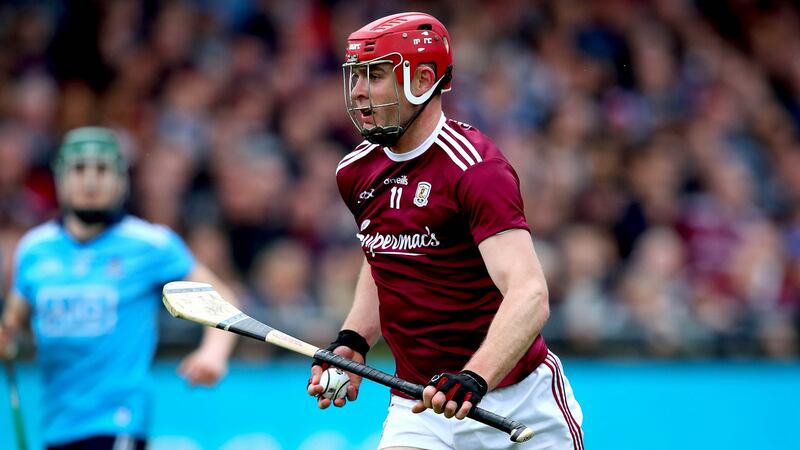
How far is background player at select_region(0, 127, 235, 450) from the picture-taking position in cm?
568

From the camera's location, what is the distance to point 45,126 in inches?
412

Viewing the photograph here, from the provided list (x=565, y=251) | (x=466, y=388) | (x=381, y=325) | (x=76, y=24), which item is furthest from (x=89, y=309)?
(x=76, y=24)

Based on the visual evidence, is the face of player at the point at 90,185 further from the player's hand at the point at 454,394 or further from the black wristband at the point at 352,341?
the player's hand at the point at 454,394

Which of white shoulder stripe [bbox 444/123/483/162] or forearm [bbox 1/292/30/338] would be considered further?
forearm [bbox 1/292/30/338]

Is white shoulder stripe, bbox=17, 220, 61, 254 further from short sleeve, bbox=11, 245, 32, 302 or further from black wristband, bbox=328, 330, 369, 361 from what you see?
black wristband, bbox=328, 330, 369, 361

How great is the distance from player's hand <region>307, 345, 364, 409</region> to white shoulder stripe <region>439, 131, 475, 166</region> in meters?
0.83

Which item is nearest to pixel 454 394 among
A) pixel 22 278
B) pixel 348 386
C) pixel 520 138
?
pixel 348 386

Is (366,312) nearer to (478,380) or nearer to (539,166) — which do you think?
(478,380)

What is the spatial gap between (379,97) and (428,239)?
0.50 meters

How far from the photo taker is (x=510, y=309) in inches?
160

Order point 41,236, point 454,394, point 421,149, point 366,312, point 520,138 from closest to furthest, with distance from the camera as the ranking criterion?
1. point 454,394
2. point 421,149
3. point 366,312
4. point 41,236
5. point 520,138

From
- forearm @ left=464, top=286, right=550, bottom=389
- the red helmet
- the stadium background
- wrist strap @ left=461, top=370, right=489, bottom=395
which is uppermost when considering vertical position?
the red helmet

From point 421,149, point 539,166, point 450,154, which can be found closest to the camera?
point 450,154

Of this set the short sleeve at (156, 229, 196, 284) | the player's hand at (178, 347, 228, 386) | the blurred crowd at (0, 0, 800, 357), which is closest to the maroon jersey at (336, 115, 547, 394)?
the player's hand at (178, 347, 228, 386)
